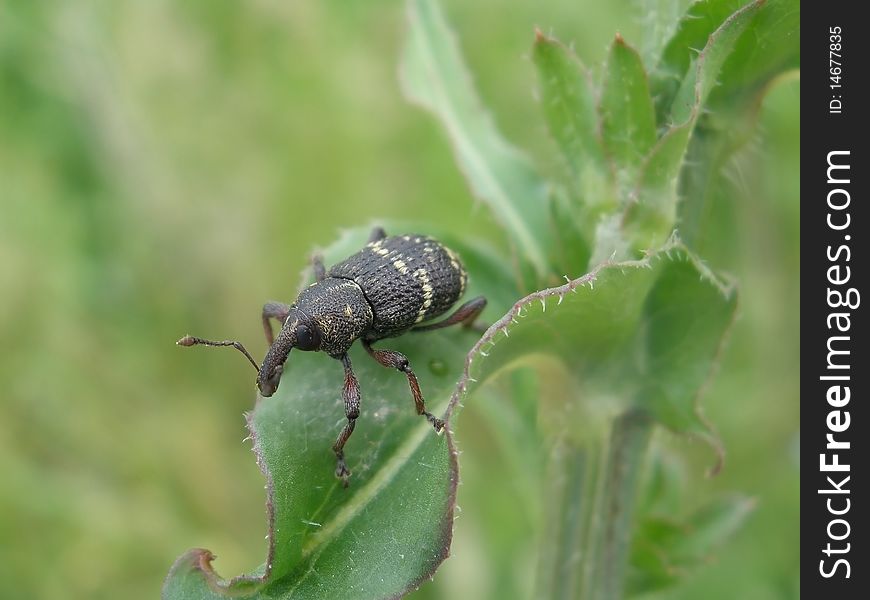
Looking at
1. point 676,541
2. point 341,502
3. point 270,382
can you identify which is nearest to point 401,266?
point 270,382

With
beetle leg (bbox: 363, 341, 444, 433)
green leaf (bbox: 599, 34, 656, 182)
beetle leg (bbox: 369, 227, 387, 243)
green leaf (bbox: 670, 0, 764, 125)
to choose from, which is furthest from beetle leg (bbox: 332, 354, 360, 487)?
green leaf (bbox: 670, 0, 764, 125)

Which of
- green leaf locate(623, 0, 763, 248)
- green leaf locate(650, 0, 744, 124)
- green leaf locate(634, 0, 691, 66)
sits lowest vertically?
green leaf locate(623, 0, 763, 248)

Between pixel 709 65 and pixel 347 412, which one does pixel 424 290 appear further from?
pixel 709 65

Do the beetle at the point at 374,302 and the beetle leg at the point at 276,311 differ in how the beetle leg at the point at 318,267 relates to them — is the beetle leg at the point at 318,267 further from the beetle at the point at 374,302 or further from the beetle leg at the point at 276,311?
the beetle leg at the point at 276,311

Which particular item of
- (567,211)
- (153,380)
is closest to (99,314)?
(153,380)

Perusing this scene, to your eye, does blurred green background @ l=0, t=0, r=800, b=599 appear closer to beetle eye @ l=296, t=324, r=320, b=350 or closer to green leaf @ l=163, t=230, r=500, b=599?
beetle eye @ l=296, t=324, r=320, b=350
